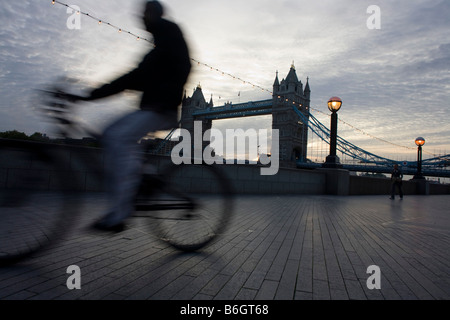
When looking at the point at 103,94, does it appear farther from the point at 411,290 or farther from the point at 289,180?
the point at 289,180

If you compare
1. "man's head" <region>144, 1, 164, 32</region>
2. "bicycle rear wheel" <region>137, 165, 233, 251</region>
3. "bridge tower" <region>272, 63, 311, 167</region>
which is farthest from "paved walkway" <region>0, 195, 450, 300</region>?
"bridge tower" <region>272, 63, 311, 167</region>

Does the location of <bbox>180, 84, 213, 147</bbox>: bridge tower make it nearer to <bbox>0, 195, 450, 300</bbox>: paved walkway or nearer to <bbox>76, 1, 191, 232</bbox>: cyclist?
<bbox>76, 1, 191, 232</bbox>: cyclist

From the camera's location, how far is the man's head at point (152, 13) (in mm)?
2113

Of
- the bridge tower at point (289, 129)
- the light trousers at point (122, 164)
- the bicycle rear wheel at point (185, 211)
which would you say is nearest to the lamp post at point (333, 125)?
the bicycle rear wheel at point (185, 211)

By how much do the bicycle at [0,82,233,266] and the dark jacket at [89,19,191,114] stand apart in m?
0.40

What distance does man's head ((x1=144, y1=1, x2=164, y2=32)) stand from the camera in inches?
83.2

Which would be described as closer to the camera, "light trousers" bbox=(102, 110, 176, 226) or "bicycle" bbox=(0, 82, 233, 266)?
"bicycle" bbox=(0, 82, 233, 266)

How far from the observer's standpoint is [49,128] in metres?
2.08

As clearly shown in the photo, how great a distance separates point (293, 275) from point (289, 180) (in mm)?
8429

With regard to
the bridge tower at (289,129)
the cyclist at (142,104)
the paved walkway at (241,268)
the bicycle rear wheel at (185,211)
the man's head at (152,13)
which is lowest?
the paved walkway at (241,268)

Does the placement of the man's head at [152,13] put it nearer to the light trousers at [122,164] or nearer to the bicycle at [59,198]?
the light trousers at [122,164]

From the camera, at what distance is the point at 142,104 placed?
7.34 ft

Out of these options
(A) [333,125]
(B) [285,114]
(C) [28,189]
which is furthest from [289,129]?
(C) [28,189]
